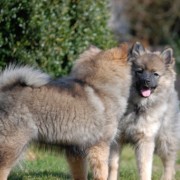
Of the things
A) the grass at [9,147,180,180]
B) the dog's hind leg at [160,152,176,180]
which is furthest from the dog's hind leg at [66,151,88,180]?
the dog's hind leg at [160,152,176,180]

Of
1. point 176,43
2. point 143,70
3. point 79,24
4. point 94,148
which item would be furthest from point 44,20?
point 176,43

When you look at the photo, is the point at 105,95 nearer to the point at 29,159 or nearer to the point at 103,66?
the point at 103,66

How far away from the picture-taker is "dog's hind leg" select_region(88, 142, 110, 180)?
6777 mm

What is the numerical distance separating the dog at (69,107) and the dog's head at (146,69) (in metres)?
0.34

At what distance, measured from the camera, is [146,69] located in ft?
24.9

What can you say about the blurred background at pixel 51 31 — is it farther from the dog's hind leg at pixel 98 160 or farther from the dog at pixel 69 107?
the dog's hind leg at pixel 98 160

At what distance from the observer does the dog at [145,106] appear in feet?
24.9

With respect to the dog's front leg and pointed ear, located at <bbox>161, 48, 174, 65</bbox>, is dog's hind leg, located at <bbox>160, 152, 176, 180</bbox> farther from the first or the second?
pointed ear, located at <bbox>161, 48, 174, 65</bbox>

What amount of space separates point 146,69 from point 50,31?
254 centimetres

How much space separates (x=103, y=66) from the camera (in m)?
7.07

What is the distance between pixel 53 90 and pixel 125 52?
1.16 metres

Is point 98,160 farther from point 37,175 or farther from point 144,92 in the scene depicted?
point 37,175

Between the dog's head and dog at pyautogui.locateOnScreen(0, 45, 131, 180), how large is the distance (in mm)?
335

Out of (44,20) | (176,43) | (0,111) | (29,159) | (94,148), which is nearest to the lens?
(0,111)
